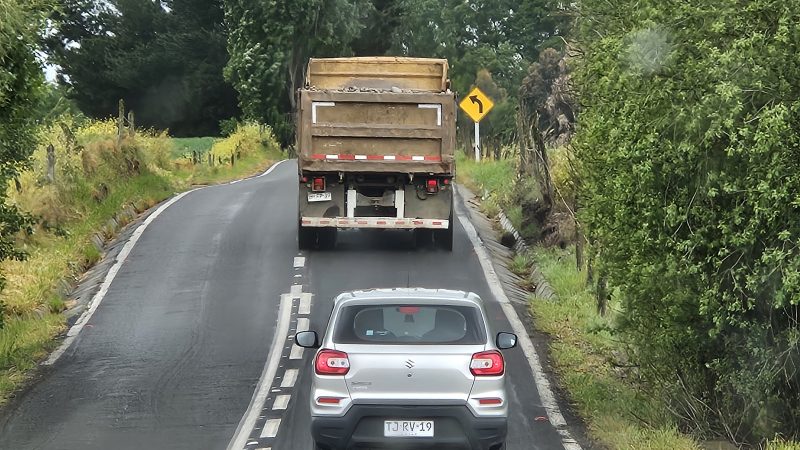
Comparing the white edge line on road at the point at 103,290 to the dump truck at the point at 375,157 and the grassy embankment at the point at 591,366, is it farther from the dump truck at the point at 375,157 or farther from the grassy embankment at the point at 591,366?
the grassy embankment at the point at 591,366

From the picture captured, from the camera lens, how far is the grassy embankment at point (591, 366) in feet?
36.1

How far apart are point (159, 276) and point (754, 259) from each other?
12.5 metres

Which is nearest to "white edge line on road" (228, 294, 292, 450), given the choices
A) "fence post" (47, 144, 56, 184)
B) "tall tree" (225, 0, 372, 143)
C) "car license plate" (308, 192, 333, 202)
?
"car license plate" (308, 192, 333, 202)

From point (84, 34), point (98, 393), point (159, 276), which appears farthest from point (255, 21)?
point (98, 393)

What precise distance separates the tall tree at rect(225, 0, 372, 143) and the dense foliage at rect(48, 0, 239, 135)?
10.1m

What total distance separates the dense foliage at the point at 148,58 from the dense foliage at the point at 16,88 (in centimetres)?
5953

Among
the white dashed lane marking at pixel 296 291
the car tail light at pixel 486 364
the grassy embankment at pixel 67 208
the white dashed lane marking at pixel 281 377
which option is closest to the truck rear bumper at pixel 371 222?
the white dashed lane marking at pixel 281 377

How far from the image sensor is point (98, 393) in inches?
535

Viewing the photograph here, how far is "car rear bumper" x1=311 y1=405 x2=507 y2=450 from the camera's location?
9500 mm

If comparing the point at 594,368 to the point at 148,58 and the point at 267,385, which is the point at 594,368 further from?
the point at 148,58

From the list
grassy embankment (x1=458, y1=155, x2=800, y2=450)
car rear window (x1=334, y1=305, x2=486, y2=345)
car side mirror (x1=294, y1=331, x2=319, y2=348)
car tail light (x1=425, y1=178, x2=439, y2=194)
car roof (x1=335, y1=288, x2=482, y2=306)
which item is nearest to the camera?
car rear window (x1=334, y1=305, x2=486, y2=345)

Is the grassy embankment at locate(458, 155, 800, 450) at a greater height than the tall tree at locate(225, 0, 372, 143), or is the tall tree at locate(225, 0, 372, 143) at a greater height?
the tall tree at locate(225, 0, 372, 143)

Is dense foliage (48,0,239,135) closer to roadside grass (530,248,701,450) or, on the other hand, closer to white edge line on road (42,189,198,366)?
white edge line on road (42,189,198,366)

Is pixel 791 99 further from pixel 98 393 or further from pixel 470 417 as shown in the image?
pixel 98 393
